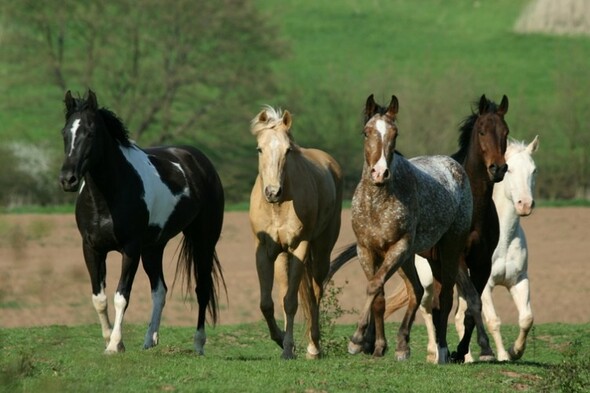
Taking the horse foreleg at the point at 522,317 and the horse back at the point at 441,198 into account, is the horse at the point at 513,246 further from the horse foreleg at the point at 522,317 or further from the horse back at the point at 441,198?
the horse back at the point at 441,198

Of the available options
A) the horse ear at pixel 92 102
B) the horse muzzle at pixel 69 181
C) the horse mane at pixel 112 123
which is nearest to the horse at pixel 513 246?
the horse mane at pixel 112 123

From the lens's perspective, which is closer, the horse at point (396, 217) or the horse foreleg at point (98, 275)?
the horse at point (396, 217)

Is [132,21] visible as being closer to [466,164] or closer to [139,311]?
[139,311]

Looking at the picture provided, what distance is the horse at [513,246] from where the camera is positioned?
11133 millimetres

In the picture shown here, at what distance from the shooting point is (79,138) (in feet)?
A: 28.6

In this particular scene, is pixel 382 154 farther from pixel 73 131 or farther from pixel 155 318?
pixel 155 318

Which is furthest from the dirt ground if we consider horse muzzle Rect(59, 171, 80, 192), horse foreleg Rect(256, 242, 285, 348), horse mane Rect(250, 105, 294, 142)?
horse mane Rect(250, 105, 294, 142)

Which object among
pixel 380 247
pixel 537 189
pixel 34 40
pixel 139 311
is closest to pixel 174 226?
pixel 380 247

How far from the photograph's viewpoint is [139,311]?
1730 centimetres

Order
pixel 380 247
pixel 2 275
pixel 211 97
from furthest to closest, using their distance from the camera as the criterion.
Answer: pixel 211 97 → pixel 380 247 → pixel 2 275

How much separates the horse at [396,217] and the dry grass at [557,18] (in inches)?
1848

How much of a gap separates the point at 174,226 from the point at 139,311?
761 cm

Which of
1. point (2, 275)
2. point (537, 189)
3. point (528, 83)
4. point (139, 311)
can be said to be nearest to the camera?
point (2, 275)

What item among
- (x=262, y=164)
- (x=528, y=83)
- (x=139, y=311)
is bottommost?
(x=139, y=311)
